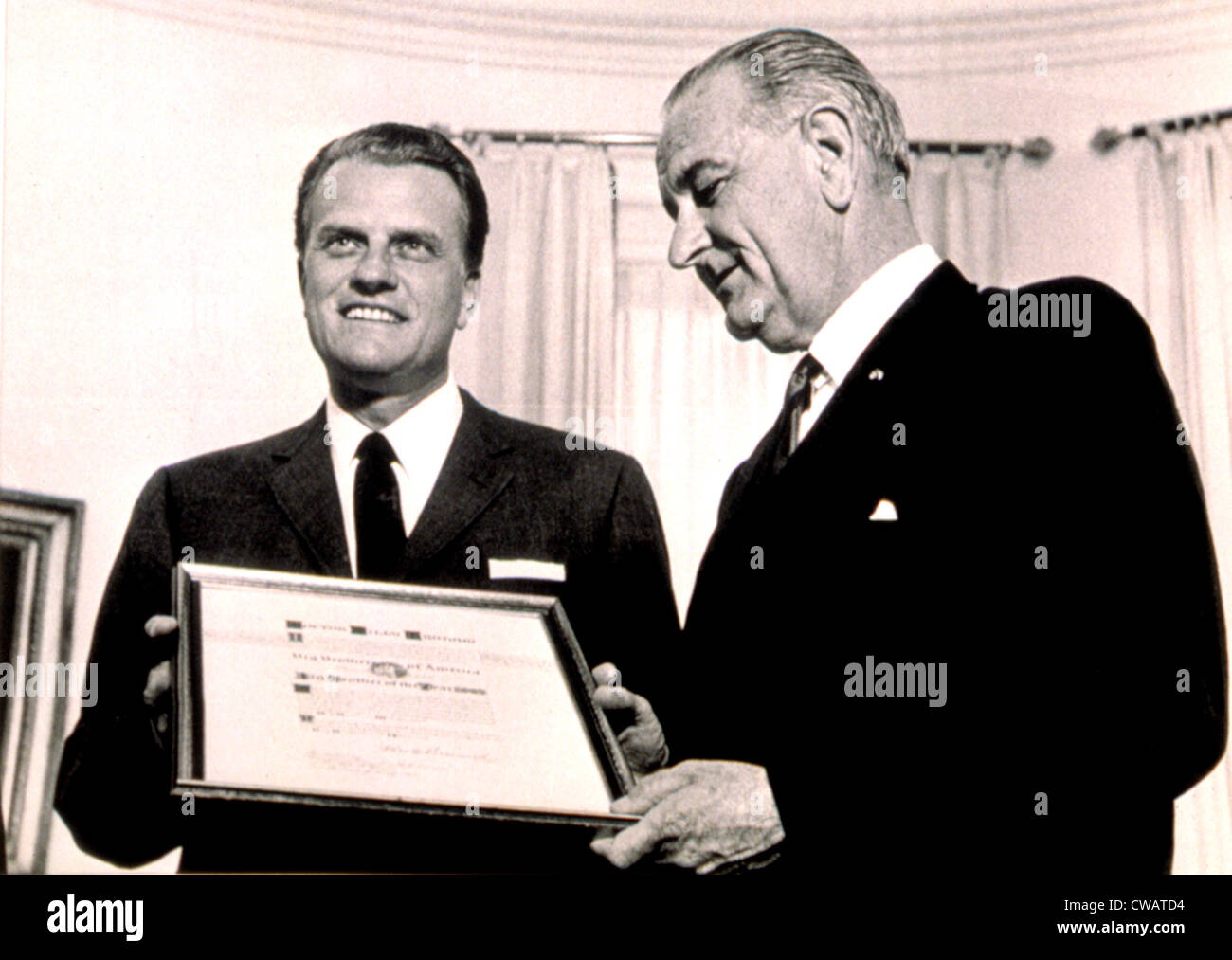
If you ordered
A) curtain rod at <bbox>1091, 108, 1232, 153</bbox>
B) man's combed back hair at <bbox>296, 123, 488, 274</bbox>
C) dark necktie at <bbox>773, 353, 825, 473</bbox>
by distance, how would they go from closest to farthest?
dark necktie at <bbox>773, 353, 825, 473</bbox> → man's combed back hair at <bbox>296, 123, 488, 274</bbox> → curtain rod at <bbox>1091, 108, 1232, 153</bbox>

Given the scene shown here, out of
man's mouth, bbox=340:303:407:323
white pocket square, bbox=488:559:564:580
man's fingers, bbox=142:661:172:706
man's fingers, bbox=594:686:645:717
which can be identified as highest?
man's mouth, bbox=340:303:407:323

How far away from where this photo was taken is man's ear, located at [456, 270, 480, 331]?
93.0 inches

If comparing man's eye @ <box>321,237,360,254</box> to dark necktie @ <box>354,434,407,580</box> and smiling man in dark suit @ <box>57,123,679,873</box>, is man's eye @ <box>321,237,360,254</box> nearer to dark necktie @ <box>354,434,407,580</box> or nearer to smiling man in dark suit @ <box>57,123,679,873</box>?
Result: smiling man in dark suit @ <box>57,123,679,873</box>

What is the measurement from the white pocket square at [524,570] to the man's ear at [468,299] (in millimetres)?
417

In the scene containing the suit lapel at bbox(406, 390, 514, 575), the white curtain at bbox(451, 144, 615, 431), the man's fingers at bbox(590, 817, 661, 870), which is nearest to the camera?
the man's fingers at bbox(590, 817, 661, 870)

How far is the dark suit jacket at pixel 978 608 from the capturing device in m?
1.81

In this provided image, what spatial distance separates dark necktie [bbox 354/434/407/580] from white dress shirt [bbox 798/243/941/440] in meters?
0.63

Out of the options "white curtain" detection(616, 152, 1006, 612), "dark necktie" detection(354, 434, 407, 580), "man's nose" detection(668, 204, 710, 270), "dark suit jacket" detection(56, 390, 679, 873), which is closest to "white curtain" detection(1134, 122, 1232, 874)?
"white curtain" detection(616, 152, 1006, 612)
